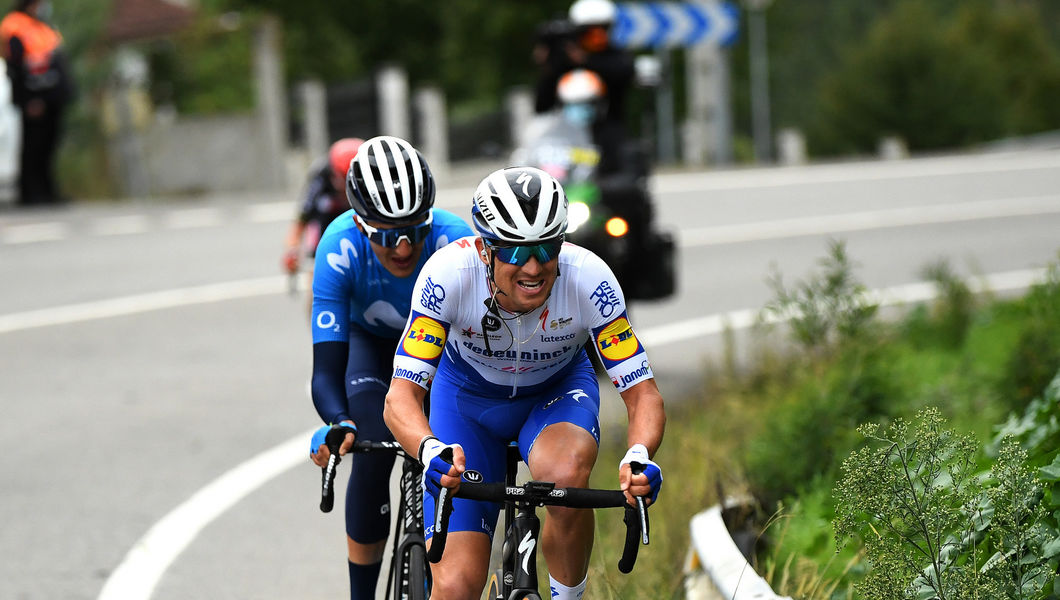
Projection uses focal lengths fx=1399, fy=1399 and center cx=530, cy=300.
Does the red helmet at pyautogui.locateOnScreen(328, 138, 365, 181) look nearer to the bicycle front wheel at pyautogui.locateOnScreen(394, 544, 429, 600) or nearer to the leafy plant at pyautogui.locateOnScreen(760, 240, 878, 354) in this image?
the leafy plant at pyautogui.locateOnScreen(760, 240, 878, 354)

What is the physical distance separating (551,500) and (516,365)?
0.68 metres

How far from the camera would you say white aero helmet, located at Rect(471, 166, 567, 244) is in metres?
4.30

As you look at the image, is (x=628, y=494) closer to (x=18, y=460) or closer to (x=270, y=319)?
(x=18, y=460)

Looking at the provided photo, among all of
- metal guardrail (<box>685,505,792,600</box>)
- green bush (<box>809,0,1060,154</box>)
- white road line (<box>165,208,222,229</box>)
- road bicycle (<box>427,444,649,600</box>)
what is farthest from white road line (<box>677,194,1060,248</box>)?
green bush (<box>809,0,1060,154</box>)

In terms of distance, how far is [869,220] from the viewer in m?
18.6

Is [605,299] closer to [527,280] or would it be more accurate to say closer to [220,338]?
[527,280]

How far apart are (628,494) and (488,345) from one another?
0.85m

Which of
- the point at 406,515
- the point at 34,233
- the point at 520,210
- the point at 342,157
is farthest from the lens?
the point at 34,233

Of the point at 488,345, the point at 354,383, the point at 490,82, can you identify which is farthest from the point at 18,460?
the point at 490,82

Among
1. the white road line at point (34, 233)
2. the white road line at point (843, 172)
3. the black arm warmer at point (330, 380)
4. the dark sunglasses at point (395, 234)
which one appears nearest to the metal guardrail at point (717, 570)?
the black arm warmer at point (330, 380)

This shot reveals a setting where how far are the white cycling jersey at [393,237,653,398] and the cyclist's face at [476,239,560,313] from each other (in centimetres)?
13

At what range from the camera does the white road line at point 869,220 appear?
17625 millimetres

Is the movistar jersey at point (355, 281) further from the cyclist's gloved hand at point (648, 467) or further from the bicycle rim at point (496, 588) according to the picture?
the cyclist's gloved hand at point (648, 467)

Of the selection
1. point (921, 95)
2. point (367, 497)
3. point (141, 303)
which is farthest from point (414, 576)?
point (921, 95)
